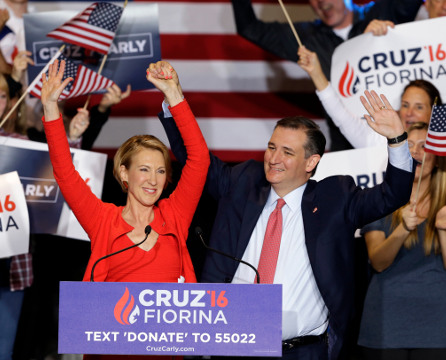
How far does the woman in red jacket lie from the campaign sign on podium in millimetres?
379

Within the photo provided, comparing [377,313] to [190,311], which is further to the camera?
[377,313]

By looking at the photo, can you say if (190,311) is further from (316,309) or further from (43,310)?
(43,310)

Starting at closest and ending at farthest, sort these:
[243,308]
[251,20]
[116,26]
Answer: [243,308] < [116,26] < [251,20]

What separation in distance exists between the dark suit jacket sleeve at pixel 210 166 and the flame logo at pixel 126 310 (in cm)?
90

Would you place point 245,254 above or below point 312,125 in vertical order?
below

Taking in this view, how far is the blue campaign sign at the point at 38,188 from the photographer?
413 cm

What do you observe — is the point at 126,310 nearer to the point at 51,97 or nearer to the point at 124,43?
the point at 51,97

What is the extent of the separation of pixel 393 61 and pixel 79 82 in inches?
68.2

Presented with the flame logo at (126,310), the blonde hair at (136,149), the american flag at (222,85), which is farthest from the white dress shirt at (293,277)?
the american flag at (222,85)

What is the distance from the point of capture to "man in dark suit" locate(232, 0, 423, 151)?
4.65m

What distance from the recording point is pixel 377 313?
3.63m

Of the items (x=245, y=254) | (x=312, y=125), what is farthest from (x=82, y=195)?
(x=312, y=125)

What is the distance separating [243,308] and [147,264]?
560 mm

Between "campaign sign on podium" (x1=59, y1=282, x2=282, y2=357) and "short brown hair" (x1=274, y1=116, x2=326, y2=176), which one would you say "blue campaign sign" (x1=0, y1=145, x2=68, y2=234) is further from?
"campaign sign on podium" (x1=59, y1=282, x2=282, y2=357)
